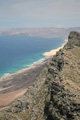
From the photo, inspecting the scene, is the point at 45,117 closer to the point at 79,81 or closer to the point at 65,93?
the point at 65,93

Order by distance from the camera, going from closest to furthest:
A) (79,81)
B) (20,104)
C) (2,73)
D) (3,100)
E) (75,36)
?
1. (79,81)
2. (20,104)
3. (75,36)
4. (3,100)
5. (2,73)

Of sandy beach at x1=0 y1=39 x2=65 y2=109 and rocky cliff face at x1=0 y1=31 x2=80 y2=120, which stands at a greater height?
rocky cliff face at x1=0 y1=31 x2=80 y2=120

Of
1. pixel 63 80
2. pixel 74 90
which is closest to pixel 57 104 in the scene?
pixel 74 90

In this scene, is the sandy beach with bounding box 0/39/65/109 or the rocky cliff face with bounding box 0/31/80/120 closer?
the rocky cliff face with bounding box 0/31/80/120

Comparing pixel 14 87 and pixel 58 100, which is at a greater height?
pixel 58 100

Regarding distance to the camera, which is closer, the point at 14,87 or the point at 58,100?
the point at 58,100

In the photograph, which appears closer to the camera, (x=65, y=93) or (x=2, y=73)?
(x=65, y=93)

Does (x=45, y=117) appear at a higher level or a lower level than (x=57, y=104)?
lower

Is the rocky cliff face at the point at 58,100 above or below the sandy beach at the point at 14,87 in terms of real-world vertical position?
above

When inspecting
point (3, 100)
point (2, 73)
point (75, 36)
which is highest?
point (75, 36)

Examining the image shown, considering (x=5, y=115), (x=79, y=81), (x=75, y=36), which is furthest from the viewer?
(x=75, y=36)

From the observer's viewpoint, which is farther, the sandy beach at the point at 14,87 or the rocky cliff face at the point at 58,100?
the sandy beach at the point at 14,87
